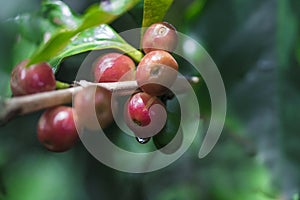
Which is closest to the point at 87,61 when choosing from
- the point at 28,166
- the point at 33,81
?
the point at 33,81

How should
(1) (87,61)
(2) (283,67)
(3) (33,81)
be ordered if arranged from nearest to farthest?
(3) (33,81)
(1) (87,61)
(2) (283,67)

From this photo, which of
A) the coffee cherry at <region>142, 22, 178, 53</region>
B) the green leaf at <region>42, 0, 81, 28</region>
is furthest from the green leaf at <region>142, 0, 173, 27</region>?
the green leaf at <region>42, 0, 81, 28</region>

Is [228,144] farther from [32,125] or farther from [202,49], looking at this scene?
[32,125]

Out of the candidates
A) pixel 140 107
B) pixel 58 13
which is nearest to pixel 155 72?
pixel 140 107

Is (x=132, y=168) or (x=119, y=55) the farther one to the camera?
(x=132, y=168)

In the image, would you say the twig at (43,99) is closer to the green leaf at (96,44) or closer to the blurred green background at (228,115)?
the green leaf at (96,44)
